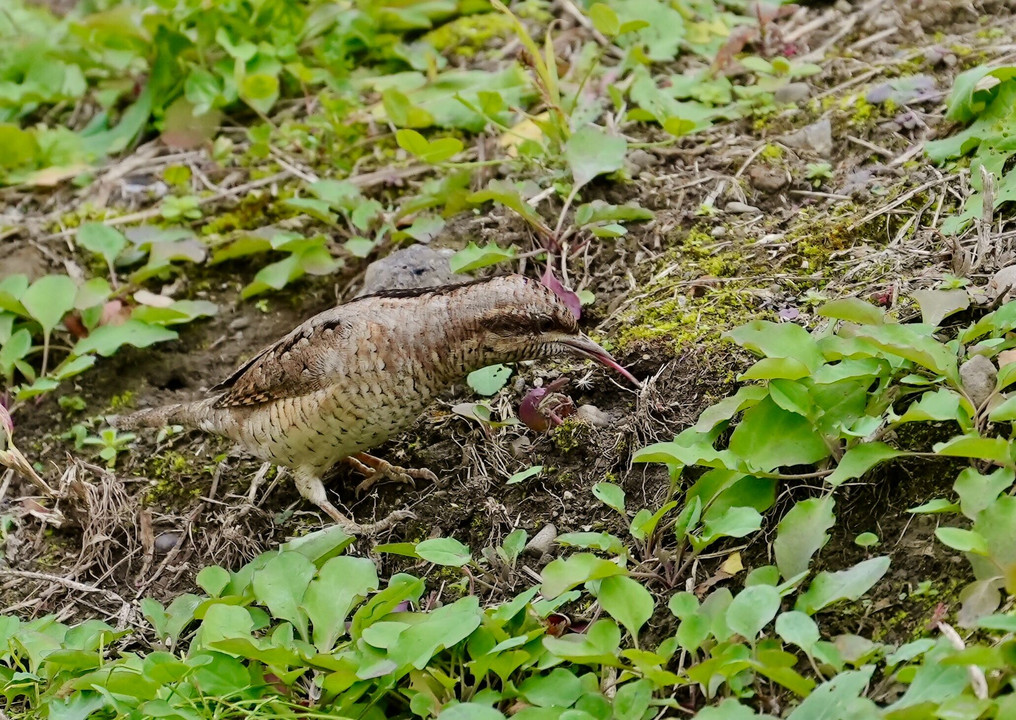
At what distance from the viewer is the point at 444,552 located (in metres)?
3.21

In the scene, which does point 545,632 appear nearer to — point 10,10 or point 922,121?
point 922,121

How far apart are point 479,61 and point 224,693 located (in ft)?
13.3

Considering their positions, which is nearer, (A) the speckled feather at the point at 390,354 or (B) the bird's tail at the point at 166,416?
(A) the speckled feather at the point at 390,354

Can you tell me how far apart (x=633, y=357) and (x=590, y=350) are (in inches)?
8.3

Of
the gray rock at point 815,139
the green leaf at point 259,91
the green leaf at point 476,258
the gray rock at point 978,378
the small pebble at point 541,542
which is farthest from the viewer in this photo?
the green leaf at point 259,91

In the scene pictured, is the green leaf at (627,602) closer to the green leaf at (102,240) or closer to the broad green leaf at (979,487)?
the broad green leaf at (979,487)

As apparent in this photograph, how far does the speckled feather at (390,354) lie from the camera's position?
3840 mm

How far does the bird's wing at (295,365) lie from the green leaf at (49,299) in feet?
3.49

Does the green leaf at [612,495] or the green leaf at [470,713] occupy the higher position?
the green leaf at [612,495]

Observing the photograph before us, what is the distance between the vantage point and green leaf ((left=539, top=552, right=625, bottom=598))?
9.51ft

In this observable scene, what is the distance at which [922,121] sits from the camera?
15.1 feet

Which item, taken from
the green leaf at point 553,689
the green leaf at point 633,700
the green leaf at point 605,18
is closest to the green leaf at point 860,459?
the green leaf at point 633,700

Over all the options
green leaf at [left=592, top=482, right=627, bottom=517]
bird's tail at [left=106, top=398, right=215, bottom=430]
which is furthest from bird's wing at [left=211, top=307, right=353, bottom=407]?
green leaf at [left=592, top=482, right=627, bottom=517]

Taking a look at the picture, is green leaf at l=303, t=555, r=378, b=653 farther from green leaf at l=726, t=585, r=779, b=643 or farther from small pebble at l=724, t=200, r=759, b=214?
small pebble at l=724, t=200, r=759, b=214
